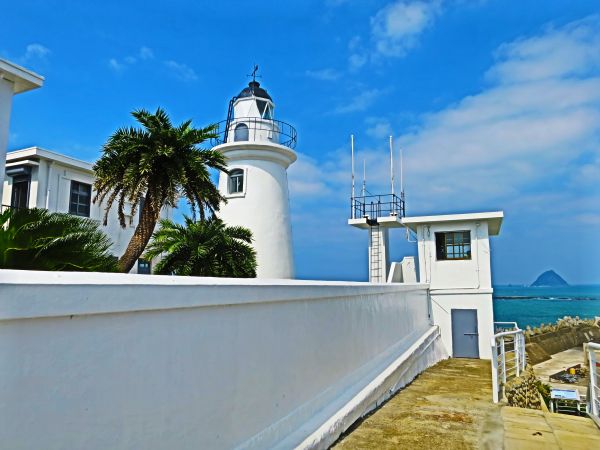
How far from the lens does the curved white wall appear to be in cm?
1802

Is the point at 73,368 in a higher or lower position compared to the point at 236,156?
lower

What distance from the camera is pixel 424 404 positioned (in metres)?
7.39

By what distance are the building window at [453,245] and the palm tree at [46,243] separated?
13327 millimetres

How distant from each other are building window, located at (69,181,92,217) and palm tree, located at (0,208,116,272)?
43.1 ft

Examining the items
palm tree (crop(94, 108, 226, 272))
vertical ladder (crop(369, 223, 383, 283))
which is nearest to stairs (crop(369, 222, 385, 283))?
vertical ladder (crop(369, 223, 383, 283))

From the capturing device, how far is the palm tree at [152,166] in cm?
1261

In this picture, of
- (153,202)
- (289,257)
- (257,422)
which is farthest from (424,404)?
(289,257)

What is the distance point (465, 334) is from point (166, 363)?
582 inches

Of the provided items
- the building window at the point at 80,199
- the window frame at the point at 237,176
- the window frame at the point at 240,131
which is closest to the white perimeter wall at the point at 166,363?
the window frame at the point at 237,176

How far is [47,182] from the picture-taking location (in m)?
16.7

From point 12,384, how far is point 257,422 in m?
2.38

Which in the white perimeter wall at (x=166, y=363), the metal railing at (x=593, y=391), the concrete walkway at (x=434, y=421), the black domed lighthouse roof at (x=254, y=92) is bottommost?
the concrete walkway at (x=434, y=421)

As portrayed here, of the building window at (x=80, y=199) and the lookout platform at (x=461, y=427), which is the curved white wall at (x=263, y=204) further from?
the lookout platform at (x=461, y=427)

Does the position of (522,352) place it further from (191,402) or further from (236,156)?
(236,156)
